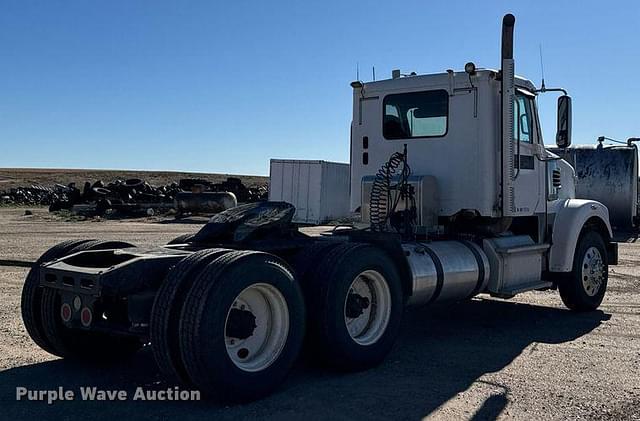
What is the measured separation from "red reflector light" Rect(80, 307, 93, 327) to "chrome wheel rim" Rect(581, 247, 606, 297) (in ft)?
20.8

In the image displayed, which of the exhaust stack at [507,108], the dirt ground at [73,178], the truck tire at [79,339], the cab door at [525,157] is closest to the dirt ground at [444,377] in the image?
the truck tire at [79,339]

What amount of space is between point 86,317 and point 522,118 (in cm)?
569

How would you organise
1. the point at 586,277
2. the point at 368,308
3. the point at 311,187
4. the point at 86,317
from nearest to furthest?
1. the point at 86,317
2. the point at 368,308
3. the point at 586,277
4. the point at 311,187

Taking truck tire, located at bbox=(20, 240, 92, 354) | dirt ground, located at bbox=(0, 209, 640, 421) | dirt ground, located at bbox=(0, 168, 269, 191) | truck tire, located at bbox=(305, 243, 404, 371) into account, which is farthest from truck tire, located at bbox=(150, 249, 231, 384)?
dirt ground, located at bbox=(0, 168, 269, 191)

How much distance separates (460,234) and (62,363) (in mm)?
4638

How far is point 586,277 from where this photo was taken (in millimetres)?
9109

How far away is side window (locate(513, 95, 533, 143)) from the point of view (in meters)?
8.35

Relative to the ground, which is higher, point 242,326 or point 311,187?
point 311,187

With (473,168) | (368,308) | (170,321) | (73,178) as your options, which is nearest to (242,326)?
(170,321)

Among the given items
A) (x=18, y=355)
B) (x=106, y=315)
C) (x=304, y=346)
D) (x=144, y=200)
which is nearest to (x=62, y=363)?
(x=18, y=355)

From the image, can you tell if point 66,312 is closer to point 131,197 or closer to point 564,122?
point 564,122

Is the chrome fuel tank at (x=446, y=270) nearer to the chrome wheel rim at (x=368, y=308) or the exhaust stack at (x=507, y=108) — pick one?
the chrome wheel rim at (x=368, y=308)

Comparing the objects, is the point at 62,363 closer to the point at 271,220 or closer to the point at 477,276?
the point at 271,220

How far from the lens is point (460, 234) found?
8.39m
